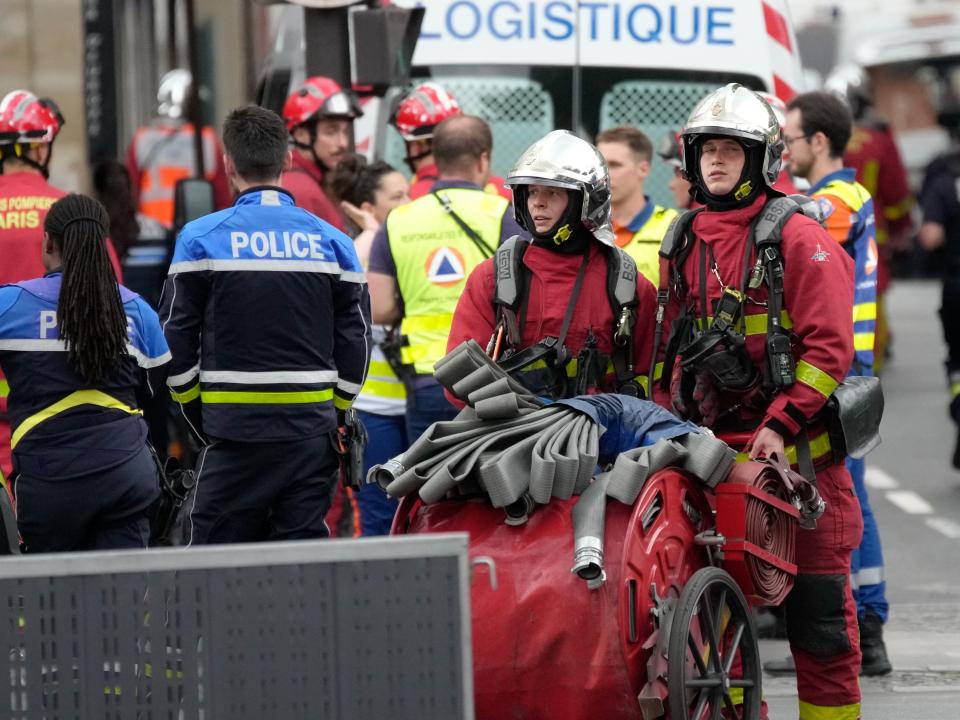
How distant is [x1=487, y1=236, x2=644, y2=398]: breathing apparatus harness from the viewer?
605 centimetres

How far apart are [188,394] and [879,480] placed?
7.06 metres

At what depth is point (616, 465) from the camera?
539 cm

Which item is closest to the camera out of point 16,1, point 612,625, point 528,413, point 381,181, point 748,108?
point 612,625

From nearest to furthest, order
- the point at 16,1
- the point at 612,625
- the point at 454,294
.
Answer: the point at 612,625, the point at 454,294, the point at 16,1

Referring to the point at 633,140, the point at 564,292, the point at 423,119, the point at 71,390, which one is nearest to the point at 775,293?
the point at 564,292

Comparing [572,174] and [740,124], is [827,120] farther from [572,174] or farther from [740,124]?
[572,174]

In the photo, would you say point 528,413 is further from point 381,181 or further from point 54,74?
point 54,74

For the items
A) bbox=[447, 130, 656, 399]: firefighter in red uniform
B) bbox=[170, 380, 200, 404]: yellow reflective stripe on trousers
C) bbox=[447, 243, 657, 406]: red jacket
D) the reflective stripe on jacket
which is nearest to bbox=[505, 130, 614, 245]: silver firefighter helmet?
bbox=[447, 130, 656, 399]: firefighter in red uniform

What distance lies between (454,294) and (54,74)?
8712mm

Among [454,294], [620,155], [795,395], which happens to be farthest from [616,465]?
[620,155]

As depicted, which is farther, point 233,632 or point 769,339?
point 769,339

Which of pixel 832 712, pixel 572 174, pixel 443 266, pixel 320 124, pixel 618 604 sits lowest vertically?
pixel 832 712

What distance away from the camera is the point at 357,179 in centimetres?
885

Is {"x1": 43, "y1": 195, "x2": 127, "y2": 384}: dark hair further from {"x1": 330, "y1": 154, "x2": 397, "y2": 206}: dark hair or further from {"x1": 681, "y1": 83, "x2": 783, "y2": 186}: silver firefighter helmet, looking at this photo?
{"x1": 330, "y1": 154, "x2": 397, "y2": 206}: dark hair
